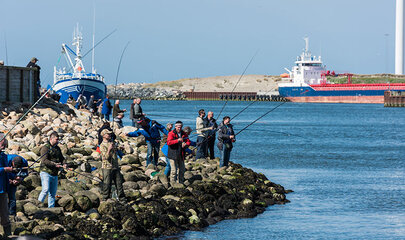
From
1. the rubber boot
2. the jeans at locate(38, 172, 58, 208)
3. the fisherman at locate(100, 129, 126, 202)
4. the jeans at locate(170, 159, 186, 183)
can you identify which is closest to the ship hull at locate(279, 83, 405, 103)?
the jeans at locate(170, 159, 186, 183)

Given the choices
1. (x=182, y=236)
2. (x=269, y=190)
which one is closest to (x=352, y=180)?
(x=269, y=190)

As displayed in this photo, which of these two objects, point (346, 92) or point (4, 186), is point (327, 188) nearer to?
point (4, 186)

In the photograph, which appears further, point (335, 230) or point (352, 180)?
point (352, 180)

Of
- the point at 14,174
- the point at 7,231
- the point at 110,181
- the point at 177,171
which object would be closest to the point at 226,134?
the point at 177,171

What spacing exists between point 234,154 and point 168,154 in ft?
57.5

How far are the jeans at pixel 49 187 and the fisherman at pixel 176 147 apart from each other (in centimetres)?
309

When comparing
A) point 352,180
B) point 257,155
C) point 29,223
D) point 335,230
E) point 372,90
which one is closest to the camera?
point 29,223

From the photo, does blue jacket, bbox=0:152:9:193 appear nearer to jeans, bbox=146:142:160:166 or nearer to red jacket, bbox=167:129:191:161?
red jacket, bbox=167:129:191:161

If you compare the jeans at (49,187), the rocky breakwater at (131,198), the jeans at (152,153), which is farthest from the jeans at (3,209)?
the jeans at (152,153)

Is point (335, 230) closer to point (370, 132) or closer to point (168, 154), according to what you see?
point (168, 154)

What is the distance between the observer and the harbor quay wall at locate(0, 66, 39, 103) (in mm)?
25797

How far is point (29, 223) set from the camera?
428 inches

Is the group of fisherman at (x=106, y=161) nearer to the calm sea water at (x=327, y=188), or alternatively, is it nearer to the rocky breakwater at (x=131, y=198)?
the rocky breakwater at (x=131, y=198)

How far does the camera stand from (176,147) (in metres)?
14.3
